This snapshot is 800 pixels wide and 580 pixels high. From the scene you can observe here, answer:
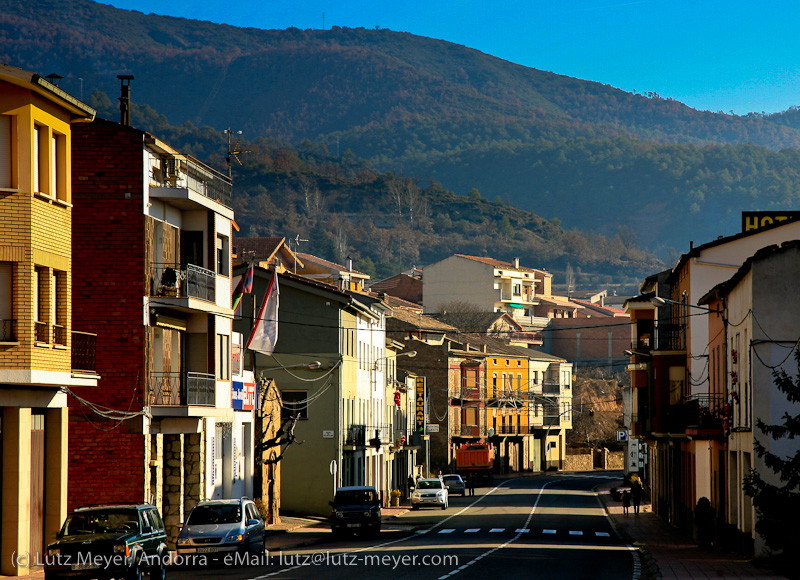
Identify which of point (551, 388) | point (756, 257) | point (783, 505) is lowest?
point (783, 505)

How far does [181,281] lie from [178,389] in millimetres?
3344

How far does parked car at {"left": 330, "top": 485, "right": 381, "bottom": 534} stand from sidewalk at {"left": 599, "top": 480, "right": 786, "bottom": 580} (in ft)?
30.1

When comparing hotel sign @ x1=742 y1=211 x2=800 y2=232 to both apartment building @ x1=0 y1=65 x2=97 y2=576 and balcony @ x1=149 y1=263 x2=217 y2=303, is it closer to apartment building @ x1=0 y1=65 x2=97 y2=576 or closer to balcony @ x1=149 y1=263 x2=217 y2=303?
balcony @ x1=149 y1=263 x2=217 y2=303

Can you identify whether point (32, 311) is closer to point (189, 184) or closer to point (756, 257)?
point (189, 184)

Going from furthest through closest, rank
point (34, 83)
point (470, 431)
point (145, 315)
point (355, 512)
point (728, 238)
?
point (470, 431) < point (728, 238) < point (355, 512) < point (145, 315) < point (34, 83)

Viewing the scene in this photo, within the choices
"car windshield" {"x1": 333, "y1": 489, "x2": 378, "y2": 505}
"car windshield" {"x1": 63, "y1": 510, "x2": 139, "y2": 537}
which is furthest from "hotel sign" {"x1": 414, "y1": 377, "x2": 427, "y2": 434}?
"car windshield" {"x1": 63, "y1": 510, "x2": 139, "y2": 537}

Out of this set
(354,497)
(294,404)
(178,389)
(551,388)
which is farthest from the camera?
(551,388)

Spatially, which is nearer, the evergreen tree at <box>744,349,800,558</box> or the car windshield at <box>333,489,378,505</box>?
the evergreen tree at <box>744,349,800,558</box>

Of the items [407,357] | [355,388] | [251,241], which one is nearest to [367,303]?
[355,388]

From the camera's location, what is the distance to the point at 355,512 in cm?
3978

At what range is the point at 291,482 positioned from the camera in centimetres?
5250

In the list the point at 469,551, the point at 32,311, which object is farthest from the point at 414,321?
the point at 32,311

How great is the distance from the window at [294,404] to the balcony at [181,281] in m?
16.7

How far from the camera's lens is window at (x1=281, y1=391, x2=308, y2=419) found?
52.6 metres
